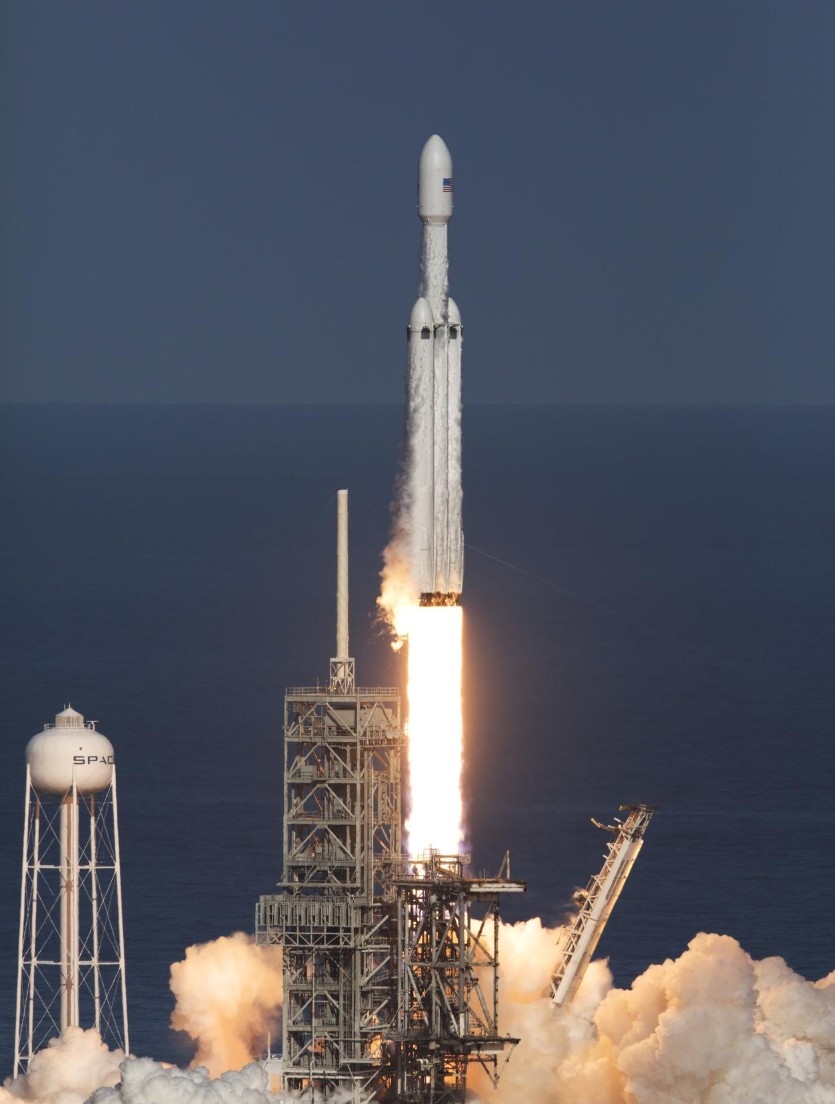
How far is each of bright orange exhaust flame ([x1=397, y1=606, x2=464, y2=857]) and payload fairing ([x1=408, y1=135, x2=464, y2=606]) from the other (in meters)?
0.73

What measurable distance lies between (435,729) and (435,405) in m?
7.92

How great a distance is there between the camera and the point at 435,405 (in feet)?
311

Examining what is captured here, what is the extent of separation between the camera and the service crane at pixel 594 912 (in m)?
94.6

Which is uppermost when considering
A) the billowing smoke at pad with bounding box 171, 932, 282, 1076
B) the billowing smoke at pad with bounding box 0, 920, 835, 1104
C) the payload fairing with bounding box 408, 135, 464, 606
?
the payload fairing with bounding box 408, 135, 464, 606

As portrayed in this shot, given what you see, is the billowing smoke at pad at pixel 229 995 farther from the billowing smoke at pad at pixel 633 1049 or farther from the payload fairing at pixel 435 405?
the payload fairing at pixel 435 405

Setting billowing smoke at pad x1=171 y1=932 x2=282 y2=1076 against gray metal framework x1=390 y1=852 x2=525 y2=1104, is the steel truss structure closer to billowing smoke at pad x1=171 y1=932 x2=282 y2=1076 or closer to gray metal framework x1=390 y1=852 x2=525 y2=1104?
billowing smoke at pad x1=171 y1=932 x2=282 y2=1076

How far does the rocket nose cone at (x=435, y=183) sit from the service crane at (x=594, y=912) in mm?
15159

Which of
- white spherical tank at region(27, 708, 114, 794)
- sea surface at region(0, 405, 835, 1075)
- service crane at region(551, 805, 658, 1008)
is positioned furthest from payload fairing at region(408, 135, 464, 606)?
sea surface at region(0, 405, 835, 1075)

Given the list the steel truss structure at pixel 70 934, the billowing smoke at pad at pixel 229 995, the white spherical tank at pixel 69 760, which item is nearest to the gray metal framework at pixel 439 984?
the billowing smoke at pad at pixel 229 995

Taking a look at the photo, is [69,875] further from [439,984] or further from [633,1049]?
[633,1049]

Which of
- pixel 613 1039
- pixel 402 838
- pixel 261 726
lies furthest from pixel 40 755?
pixel 261 726

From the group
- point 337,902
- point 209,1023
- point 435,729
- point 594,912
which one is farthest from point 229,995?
point 594,912

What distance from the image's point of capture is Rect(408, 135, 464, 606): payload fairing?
94.0 metres

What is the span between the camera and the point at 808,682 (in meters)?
186
